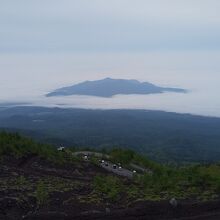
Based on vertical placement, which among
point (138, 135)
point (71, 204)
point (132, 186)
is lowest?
point (138, 135)

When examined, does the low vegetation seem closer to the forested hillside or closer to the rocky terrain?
the rocky terrain

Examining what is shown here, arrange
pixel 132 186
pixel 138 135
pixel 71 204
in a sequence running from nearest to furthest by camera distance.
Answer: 1. pixel 71 204
2. pixel 132 186
3. pixel 138 135

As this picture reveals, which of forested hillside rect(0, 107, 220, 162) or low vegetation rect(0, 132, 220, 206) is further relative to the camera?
forested hillside rect(0, 107, 220, 162)

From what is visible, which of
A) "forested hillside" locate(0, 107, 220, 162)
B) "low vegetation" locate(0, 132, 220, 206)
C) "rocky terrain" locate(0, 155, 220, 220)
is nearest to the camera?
"rocky terrain" locate(0, 155, 220, 220)

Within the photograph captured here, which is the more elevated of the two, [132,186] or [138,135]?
[132,186]

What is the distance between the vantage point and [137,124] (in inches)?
5940

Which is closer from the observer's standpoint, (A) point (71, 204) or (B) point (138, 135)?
(A) point (71, 204)

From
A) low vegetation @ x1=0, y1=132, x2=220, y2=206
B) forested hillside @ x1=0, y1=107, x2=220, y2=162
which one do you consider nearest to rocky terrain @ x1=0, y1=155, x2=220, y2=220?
low vegetation @ x1=0, y1=132, x2=220, y2=206

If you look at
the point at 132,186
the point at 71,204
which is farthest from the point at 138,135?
the point at 71,204

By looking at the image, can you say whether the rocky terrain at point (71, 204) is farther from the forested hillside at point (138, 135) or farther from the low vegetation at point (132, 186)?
the forested hillside at point (138, 135)

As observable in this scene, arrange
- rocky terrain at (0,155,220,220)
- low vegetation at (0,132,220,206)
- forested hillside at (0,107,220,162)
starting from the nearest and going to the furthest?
rocky terrain at (0,155,220,220) → low vegetation at (0,132,220,206) → forested hillside at (0,107,220,162)

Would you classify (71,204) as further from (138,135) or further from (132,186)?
(138,135)

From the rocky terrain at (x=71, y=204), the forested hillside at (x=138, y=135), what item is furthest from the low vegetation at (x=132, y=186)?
the forested hillside at (x=138, y=135)

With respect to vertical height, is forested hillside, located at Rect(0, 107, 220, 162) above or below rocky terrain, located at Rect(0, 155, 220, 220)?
below
